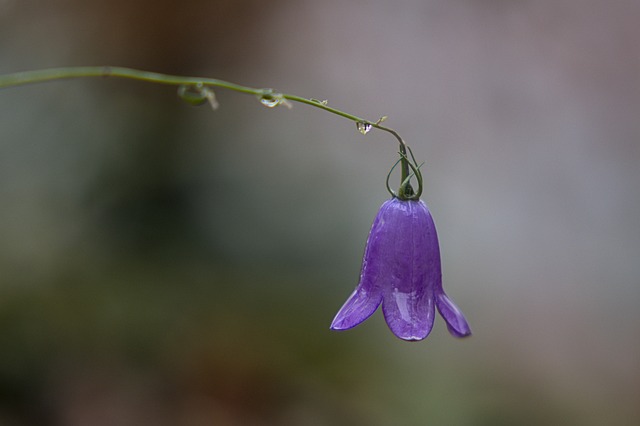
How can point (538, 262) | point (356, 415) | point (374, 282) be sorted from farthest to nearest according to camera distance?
1. point (538, 262)
2. point (356, 415)
3. point (374, 282)

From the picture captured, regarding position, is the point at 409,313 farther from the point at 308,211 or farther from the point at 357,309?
the point at 308,211

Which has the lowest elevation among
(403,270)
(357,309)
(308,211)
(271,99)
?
(357,309)

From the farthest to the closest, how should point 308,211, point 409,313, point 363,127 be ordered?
1. point 308,211
2. point 409,313
3. point 363,127

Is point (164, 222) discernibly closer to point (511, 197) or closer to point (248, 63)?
point (248, 63)

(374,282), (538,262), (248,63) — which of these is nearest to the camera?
(374,282)

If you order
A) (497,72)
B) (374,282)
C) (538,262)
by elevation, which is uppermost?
(497,72)

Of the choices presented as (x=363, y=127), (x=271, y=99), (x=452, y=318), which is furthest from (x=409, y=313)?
(x=271, y=99)

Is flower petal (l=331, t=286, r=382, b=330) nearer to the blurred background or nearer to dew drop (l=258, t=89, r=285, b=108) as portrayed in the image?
dew drop (l=258, t=89, r=285, b=108)

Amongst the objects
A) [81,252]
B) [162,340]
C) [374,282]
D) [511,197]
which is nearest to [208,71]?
[81,252]
